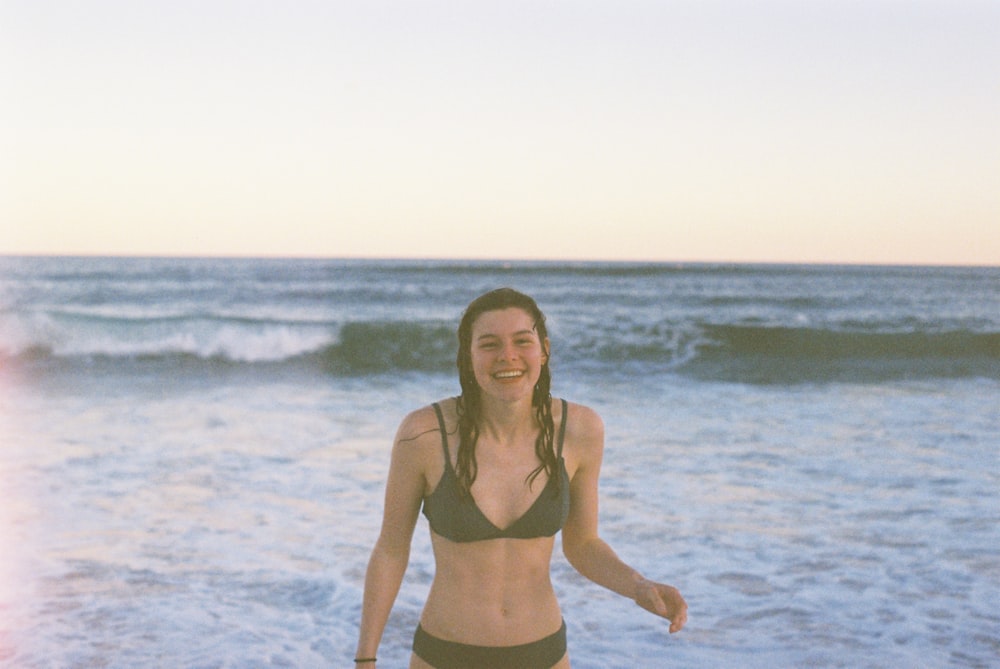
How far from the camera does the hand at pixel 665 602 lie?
2.70 m

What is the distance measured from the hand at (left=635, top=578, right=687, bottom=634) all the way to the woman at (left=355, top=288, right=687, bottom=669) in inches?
4.5

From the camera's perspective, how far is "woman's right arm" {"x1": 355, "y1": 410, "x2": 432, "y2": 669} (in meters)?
2.95

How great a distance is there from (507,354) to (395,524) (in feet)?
1.83

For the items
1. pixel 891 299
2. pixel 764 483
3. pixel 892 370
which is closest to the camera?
pixel 764 483

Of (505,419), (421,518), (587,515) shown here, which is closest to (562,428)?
(505,419)

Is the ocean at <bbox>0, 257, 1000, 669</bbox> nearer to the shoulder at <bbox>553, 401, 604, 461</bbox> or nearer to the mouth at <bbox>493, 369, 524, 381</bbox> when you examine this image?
the shoulder at <bbox>553, 401, 604, 461</bbox>

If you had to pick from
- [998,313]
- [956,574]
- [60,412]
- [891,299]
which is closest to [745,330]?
[998,313]

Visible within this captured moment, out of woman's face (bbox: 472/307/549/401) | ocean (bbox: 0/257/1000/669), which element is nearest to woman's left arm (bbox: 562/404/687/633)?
woman's face (bbox: 472/307/549/401)

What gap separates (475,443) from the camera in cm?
301

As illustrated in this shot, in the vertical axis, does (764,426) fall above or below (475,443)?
below

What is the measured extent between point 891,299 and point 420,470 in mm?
39802

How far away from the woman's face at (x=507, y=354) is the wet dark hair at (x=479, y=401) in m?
0.04

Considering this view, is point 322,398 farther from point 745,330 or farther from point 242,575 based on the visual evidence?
point 745,330

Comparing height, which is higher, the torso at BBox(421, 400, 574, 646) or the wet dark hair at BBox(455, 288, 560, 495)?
the wet dark hair at BBox(455, 288, 560, 495)
